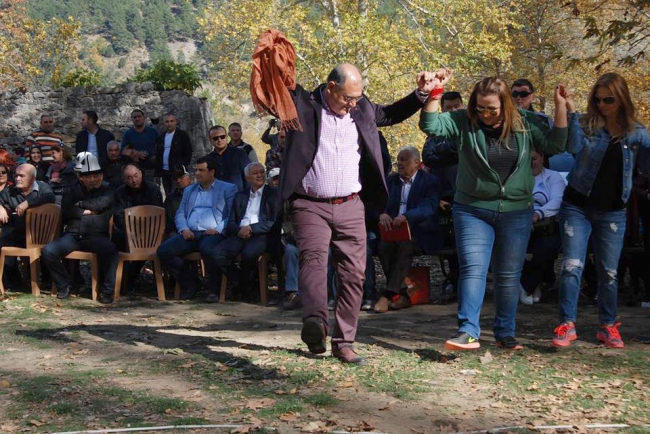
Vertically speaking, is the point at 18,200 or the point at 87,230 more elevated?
the point at 18,200

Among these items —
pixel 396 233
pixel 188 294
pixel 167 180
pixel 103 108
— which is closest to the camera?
pixel 396 233

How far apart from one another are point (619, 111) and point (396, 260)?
3.31 meters

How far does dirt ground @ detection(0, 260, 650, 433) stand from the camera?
5012 millimetres

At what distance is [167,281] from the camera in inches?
436

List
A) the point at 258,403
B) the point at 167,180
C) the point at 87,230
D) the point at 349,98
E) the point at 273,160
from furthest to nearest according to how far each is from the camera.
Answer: the point at 167,180 < the point at 273,160 < the point at 87,230 < the point at 349,98 < the point at 258,403

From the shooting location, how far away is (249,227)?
10.1 metres

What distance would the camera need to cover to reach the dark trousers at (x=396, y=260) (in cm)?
911

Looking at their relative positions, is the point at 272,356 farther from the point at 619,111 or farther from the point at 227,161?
the point at 227,161

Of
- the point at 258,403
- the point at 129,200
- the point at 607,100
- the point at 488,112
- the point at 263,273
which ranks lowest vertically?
the point at 258,403

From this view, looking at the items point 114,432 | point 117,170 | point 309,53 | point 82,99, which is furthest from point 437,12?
point 114,432

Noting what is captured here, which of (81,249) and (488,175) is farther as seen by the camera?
(81,249)

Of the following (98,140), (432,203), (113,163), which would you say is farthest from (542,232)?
(98,140)

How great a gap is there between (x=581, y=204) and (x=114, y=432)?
3544 mm

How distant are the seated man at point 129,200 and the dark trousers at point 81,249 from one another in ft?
1.27
